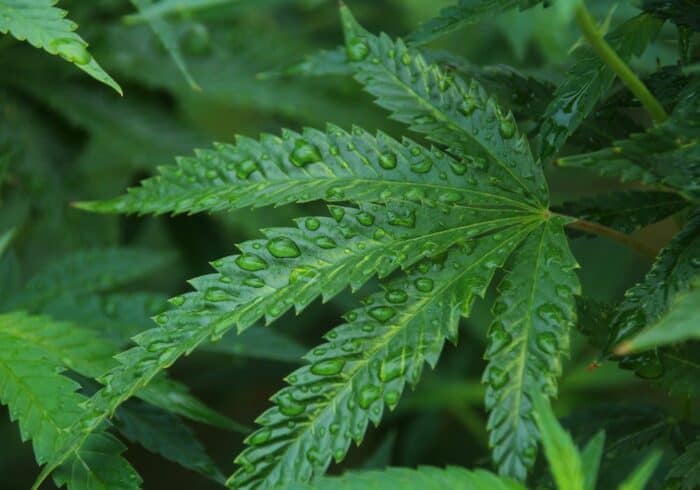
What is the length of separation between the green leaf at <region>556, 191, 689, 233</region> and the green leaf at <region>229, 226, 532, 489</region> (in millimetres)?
153

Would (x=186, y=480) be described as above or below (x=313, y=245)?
below

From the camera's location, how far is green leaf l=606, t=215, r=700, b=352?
29.8 inches

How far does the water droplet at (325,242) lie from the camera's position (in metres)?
0.81

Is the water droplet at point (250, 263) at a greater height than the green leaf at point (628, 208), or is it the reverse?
the water droplet at point (250, 263)

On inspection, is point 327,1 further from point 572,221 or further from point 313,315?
point 572,221

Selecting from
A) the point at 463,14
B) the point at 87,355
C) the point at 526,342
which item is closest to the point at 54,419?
the point at 87,355

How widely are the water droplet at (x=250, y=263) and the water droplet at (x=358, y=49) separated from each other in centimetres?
29

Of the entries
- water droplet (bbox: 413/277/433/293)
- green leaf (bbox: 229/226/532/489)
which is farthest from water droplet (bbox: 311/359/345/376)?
water droplet (bbox: 413/277/433/293)

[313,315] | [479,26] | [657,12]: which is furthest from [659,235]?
[657,12]

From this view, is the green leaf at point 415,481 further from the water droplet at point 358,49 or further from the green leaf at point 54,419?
the water droplet at point 358,49

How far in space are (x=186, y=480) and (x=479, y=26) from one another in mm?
1290

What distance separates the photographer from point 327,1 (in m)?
2.17

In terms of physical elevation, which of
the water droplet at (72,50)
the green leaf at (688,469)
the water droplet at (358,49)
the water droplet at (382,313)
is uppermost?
the water droplet at (72,50)

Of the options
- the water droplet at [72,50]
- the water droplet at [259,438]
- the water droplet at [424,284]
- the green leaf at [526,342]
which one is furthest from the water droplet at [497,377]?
the water droplet at [72,50]
